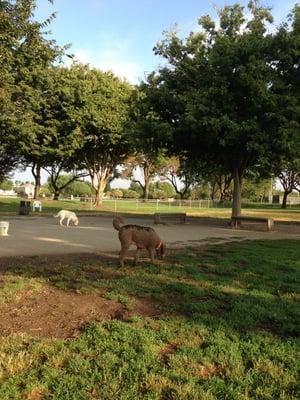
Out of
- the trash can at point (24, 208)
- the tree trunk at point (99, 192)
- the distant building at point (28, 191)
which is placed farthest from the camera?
the distant building at point (28, 191)

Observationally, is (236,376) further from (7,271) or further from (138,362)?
(7,271)

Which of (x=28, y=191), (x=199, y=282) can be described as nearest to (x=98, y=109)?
(x=199, y=282)

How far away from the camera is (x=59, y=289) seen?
717cm

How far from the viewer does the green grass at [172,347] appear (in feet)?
13.7

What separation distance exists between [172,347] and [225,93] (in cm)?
1638

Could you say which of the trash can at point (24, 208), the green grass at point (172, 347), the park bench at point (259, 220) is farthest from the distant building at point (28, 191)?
the green grass at point (172, 347)

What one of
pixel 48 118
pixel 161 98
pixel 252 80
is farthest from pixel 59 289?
pixel 48 118

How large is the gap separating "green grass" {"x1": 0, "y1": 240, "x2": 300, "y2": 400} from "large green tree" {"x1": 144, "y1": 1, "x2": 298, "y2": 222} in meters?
12.3

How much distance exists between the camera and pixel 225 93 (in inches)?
796

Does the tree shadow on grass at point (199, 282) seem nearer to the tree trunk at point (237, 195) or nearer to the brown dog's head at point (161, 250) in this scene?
the brown dog's head at point (161, 250)

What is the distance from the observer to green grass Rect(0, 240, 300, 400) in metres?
4.17

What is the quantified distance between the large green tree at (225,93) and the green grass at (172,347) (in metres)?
12.3

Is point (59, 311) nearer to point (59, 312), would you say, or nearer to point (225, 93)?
point (59, 312)

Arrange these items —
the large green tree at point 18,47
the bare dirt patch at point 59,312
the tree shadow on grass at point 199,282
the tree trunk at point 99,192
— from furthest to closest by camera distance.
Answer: the tree trunk at point 99,192 < the large green tree at point 18,47 < the tree shadow on grass at point 199,282 < the bare dirt patch at point 59,312
